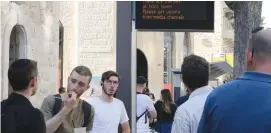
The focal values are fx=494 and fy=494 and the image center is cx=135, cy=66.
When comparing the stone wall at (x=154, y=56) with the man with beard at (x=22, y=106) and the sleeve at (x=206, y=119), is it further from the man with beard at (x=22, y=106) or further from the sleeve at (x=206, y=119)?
the sleeve at (x=206, y=119)

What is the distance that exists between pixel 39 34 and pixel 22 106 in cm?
617

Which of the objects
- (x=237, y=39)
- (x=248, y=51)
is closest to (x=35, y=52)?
(x=237, y=39)

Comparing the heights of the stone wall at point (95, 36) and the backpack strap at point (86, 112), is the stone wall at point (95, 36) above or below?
above

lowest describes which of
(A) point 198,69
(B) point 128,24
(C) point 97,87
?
(C) point 97,87

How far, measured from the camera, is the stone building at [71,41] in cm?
820

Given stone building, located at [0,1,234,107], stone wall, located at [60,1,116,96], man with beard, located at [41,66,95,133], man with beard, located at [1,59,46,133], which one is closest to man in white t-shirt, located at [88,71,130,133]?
man with beard, located at [41,66,95,133]

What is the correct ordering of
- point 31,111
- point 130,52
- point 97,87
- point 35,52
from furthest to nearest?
point 97,87, point 35,52, point 130,52, point 31,111

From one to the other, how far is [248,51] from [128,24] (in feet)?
9.53

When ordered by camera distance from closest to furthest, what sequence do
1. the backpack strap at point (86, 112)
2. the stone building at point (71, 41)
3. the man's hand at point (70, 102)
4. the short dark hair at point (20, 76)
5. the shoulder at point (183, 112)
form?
the short dark hair at point (20, 76) → the shoulder at point (183, 112) → the man's hand at point (70, 102) → the backpack strap at point (86, 112) → the stone building at point (71, 41)

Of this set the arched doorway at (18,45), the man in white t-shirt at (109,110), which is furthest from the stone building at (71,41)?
the man in white t-shirt at (109,110)

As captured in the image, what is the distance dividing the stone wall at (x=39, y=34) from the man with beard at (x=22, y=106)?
4365 mm

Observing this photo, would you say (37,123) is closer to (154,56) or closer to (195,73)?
(195,73)

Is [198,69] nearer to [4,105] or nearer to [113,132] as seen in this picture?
[4,105]

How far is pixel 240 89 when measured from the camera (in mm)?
2256
